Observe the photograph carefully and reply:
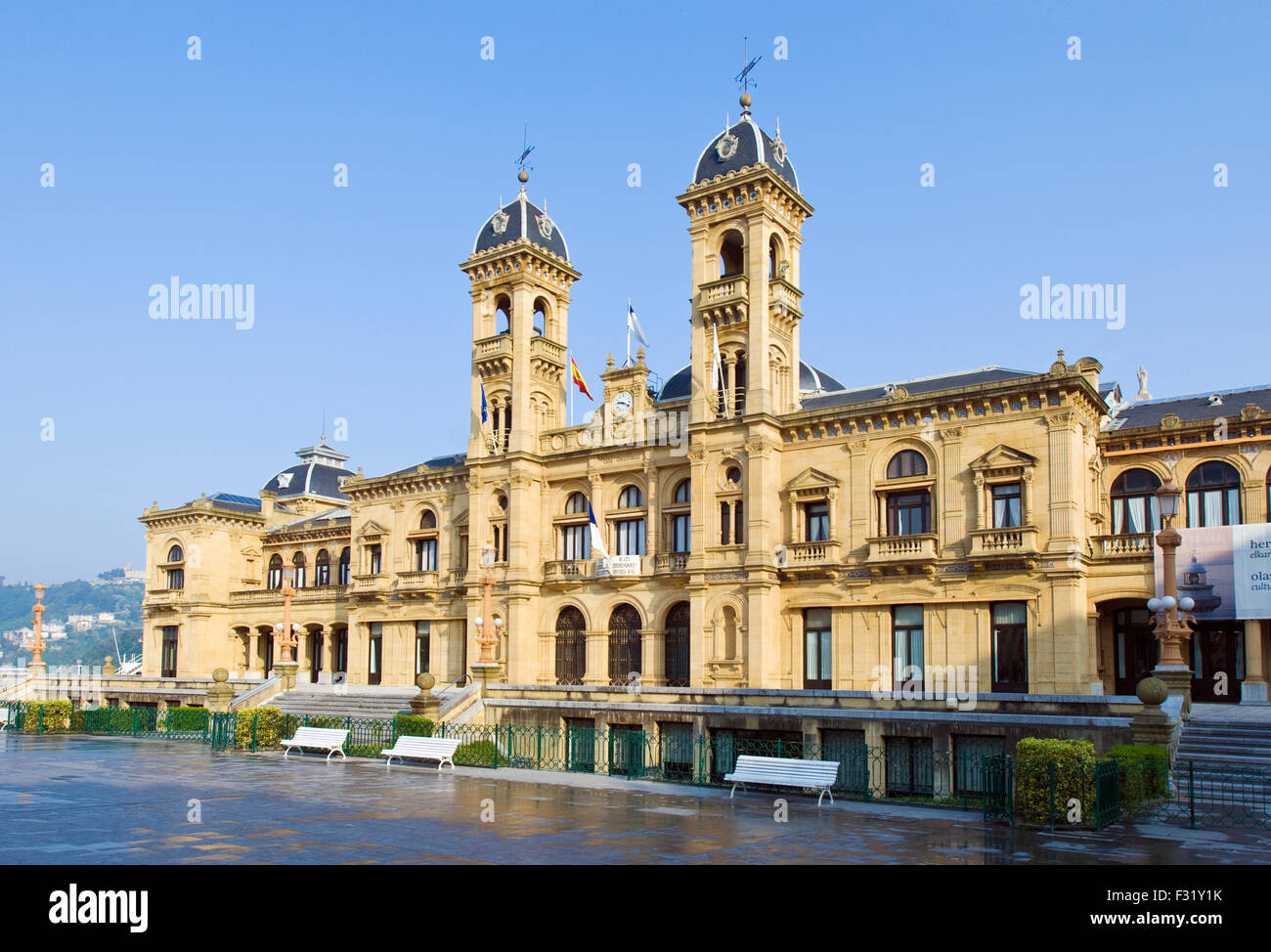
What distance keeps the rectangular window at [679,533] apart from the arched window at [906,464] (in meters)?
8.76

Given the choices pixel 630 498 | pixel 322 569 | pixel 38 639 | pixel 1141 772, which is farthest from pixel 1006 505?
pixel 38 639

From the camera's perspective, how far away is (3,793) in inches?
826

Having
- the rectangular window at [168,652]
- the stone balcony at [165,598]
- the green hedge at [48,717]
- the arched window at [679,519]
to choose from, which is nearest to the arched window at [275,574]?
the stone balcony at [165,598]

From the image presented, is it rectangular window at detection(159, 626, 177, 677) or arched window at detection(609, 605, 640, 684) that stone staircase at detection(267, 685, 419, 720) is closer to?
arched window at detection(609, 605, 640, 684)

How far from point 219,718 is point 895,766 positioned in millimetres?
21364

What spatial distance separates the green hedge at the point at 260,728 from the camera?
110 ft

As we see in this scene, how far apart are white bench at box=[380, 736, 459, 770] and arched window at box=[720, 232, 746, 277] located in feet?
78.2

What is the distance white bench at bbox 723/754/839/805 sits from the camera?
69.5ft

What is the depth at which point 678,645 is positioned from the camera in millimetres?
42094

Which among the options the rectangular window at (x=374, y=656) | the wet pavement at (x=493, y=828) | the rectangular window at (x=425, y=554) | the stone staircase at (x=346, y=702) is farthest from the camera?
the rectangular window at (x=374, y=656)

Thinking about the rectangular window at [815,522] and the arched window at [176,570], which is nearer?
the rectangular window at [815,522]

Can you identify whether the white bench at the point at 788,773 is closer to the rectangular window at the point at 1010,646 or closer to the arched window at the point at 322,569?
the rectangular window at the point at 1010,646

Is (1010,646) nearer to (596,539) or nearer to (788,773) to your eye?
(788,773)
